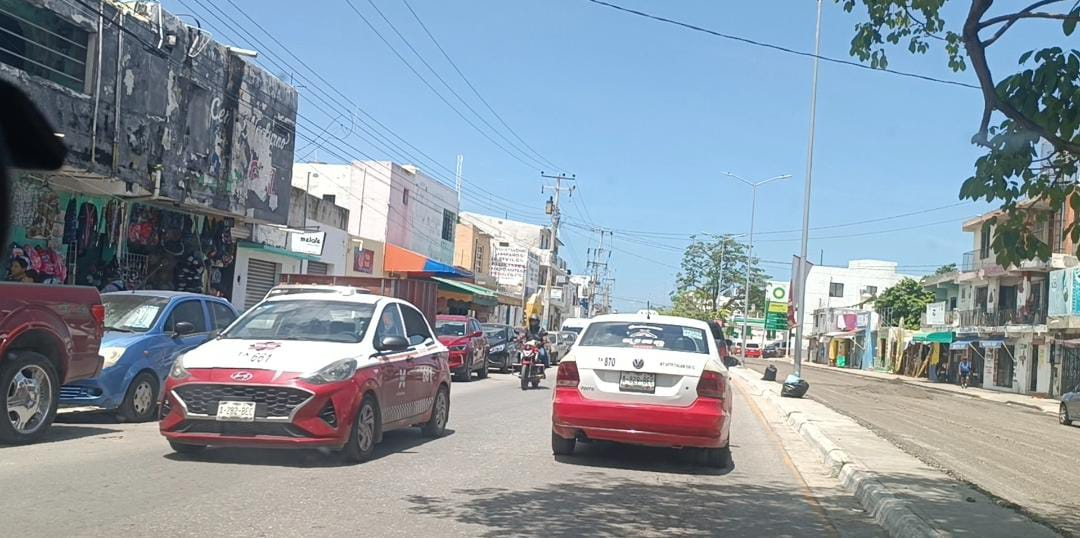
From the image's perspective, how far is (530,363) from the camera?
74.0 feet

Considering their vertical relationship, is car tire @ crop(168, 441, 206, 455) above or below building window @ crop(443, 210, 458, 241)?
below

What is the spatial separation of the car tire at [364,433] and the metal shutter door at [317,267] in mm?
22778

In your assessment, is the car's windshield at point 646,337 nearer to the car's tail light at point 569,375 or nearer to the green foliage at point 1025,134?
the car's tail light at point 569,375

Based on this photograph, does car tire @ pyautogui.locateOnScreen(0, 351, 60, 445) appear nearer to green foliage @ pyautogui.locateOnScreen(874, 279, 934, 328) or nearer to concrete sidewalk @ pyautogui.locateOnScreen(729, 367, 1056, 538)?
concrete sidewalk @ pyautogui.locateOnScreen(729, 367, 1056, 538)

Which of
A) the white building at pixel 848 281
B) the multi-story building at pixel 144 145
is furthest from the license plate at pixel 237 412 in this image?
the white building at pixel 848 281

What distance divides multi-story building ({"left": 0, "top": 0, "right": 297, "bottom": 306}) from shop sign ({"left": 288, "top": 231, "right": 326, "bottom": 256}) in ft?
5.96

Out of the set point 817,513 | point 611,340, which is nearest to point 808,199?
point 611,340

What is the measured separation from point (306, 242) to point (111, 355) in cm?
1795

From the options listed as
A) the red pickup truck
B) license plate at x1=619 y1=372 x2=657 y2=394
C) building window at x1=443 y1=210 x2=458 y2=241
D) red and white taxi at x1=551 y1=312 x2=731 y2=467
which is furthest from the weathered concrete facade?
building window at x1=443 y1=210 x2=458 y2=241

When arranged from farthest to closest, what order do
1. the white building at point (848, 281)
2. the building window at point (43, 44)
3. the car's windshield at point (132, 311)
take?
the white building at point (848, 281) → the building window at point (43, 44) → the car's windshield at point (132, 311)

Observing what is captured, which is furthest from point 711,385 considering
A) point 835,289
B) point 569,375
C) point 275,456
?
point 835,289

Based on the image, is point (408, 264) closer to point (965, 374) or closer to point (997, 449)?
point (997, 449)

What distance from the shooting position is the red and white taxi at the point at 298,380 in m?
8.62

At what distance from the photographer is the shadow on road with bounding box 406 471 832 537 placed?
7.09 m
